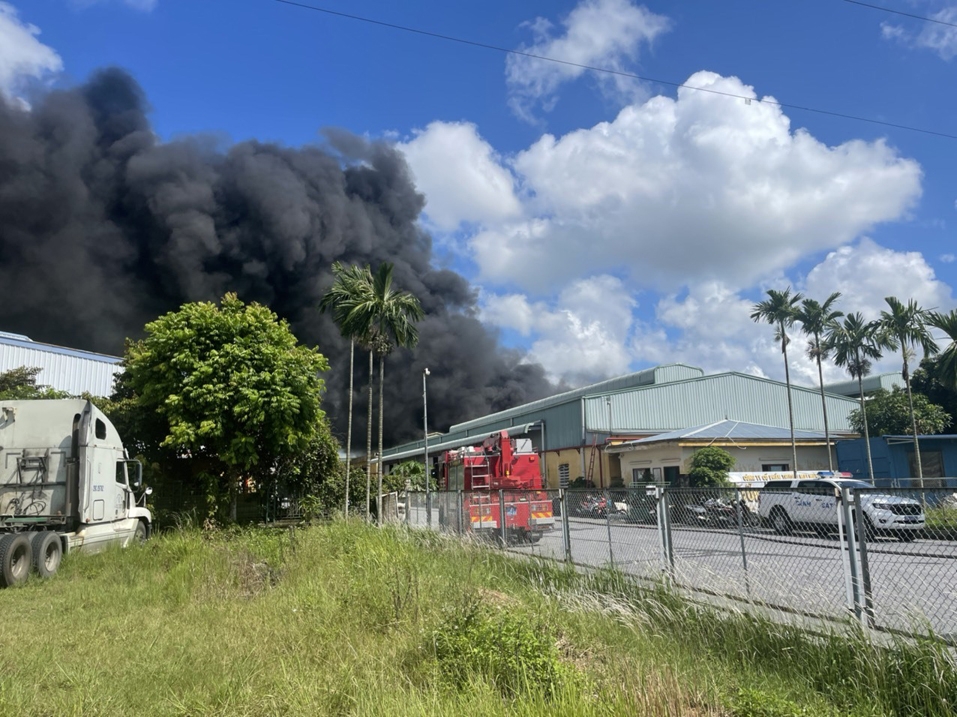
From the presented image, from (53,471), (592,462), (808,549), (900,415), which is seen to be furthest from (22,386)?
(900,415)

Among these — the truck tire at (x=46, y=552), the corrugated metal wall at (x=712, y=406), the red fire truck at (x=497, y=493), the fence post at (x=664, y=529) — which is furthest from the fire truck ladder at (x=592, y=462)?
the fence post at (x=664, y=529)

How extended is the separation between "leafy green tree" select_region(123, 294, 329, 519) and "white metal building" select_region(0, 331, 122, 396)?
75.5 ft

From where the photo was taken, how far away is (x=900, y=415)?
39.0 m

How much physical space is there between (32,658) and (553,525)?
10.9 meters

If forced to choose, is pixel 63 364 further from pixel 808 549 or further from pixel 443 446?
pixel 808 549

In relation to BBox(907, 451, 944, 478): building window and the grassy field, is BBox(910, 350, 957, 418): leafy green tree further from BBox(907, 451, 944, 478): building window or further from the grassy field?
the grassy field

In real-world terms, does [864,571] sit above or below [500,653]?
above

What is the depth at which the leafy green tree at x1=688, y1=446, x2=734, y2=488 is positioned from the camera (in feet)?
98.3

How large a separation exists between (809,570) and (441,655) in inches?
119

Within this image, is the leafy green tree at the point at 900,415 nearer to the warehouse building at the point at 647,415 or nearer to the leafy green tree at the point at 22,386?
the warehouse building at the point at 647,415

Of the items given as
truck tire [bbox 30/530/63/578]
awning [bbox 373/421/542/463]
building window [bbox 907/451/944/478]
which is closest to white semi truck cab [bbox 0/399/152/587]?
truck tire [bbox 30/530/63/578]

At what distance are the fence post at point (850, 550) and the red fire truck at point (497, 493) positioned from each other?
6143 millimetres

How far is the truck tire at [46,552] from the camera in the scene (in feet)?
37.3

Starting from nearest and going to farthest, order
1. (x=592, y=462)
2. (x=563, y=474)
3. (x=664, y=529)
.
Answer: (x=664, y=529)
(x=592, y=462)
(x=563, y=474)
